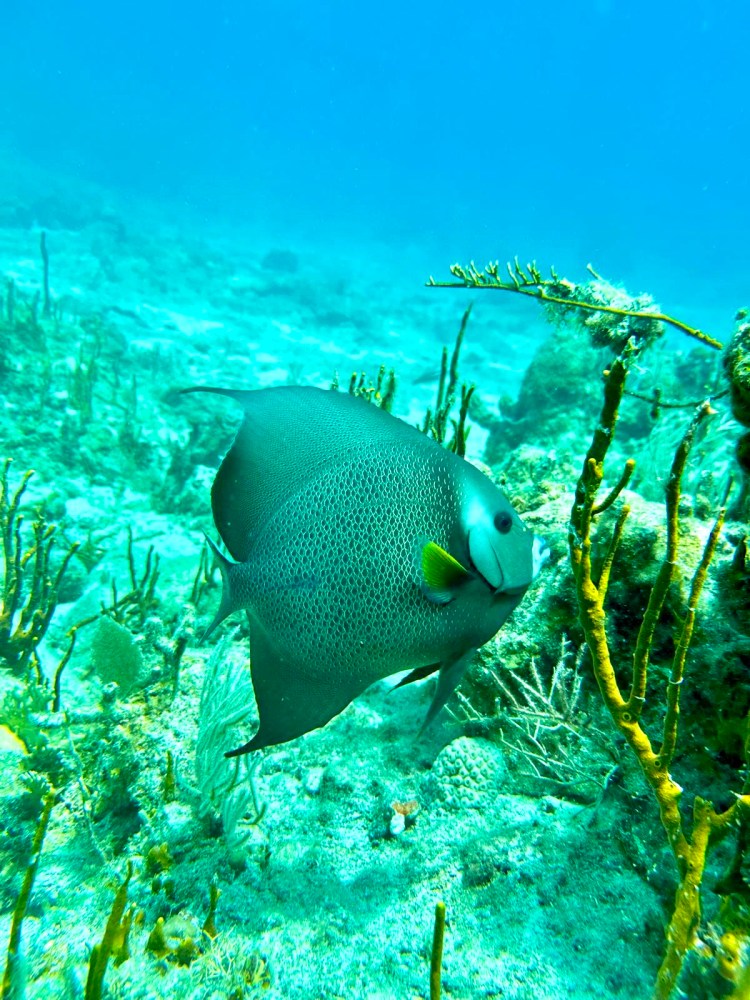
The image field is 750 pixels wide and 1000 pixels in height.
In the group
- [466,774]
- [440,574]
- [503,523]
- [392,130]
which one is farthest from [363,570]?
[392,130]

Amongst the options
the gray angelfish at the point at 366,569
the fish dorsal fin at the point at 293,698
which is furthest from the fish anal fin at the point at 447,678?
the fish dorsal fin at the point at 293,698

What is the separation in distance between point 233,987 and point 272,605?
121cm

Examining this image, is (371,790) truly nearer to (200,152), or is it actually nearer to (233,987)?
(233,987)

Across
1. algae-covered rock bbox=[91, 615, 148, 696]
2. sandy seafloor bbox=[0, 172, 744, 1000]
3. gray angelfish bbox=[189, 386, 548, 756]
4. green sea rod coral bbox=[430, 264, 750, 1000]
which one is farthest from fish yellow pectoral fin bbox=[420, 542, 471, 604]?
algae-covered rock bbox=[91, 615, 148, 696]

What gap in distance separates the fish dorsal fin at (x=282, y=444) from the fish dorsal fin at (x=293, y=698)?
338mm

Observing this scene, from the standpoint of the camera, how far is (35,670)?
11.1 feet

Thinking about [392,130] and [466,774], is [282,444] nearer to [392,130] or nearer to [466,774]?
[466,774]

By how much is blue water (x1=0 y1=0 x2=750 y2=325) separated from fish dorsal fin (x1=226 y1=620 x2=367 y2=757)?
118ft

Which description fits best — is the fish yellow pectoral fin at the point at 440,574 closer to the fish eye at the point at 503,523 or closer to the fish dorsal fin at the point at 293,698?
the fish eye at the point at 503,523

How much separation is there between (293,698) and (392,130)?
119 meters

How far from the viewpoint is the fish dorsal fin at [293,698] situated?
1420 millimetres

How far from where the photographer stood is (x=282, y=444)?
5.20 feet

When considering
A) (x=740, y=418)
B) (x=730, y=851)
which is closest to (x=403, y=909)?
(x=730, y=851)

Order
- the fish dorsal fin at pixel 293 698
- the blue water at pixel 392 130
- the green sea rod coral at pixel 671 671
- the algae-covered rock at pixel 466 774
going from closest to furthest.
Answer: the green sea rod coral at pixel 671 671 → the fish dorsal fin at pixel 293 698 → the algae-covered rock at pixel 466 774 → the blue water at pixel 392 130
